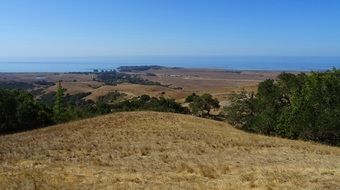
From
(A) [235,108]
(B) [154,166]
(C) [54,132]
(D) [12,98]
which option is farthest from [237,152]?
(D) [12,98]

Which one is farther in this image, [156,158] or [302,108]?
[302,108]

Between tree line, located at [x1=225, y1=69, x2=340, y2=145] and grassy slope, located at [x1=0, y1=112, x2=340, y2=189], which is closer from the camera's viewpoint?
grassy slope, located at [x1=0, y1=112, x2=340, y2=189]

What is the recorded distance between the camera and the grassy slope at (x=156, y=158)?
2041cm

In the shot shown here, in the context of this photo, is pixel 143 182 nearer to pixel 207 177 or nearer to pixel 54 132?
pixel 207 177

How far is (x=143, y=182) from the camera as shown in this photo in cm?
2070

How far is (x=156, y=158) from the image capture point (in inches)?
1198

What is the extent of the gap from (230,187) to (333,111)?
37.7m

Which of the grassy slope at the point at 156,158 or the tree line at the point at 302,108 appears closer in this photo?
the grassy slope at the point at 156,158

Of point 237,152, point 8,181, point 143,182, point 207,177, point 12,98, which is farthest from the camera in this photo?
point 12,98

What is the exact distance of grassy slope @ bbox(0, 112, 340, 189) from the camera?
20.4 metres

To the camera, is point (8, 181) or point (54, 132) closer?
point (8, 181)

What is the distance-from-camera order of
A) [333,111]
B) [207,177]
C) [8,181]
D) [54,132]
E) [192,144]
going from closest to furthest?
[8,181]
[207,177]
[192,144]
[54,132]
[333,111]

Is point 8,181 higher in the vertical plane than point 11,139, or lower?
higher

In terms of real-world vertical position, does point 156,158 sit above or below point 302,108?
below
